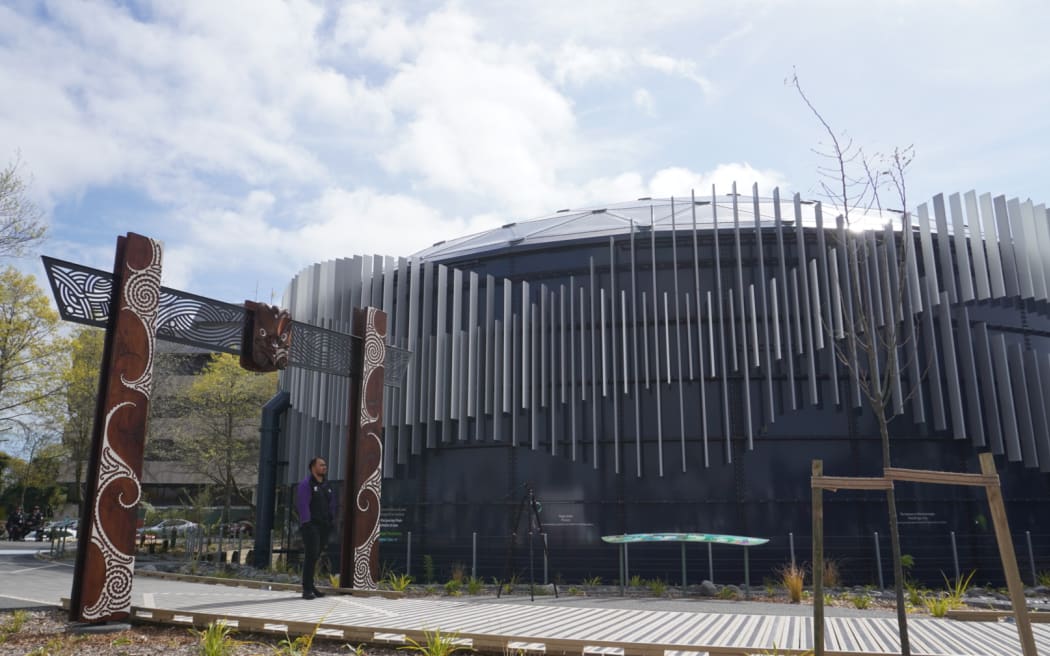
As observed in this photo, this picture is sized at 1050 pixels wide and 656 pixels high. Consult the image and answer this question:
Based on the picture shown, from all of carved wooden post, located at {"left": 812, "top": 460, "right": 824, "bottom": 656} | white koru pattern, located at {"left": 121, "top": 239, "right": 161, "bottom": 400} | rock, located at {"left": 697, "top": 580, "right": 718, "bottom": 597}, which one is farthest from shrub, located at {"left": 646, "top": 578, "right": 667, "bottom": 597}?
white koru pattern, located at {"left": 121, "top": 239, "right": 161, "bottom": 400}

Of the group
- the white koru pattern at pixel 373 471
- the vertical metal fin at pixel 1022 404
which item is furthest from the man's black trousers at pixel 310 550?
the vertical metal fin at pixel 1022 404

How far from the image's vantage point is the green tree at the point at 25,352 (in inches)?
1065

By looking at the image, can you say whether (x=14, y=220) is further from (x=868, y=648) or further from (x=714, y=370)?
(x=868, y=648)

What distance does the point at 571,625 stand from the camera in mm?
7852

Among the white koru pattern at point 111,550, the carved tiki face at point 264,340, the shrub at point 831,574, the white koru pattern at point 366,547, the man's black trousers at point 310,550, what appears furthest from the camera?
the shrub at point 831,574

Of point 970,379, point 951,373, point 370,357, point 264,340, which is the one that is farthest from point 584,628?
point 970,379

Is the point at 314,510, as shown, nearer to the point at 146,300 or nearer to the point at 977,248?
the point at 146,300

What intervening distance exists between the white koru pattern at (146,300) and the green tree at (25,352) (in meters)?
21.2

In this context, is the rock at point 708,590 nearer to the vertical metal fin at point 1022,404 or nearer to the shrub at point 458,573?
the shrub at point 458,573

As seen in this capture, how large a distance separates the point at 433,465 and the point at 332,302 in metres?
5.10

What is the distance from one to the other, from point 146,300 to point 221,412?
81.5ft

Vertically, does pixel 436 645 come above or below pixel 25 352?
below

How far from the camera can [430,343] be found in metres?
18.9

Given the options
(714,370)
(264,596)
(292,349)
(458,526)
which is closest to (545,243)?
(714,370)
